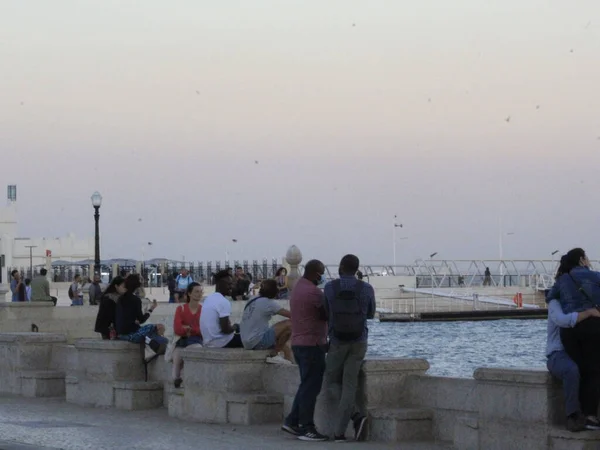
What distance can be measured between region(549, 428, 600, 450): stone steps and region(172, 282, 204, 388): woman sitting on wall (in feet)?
18.4

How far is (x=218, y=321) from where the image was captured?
14.1m

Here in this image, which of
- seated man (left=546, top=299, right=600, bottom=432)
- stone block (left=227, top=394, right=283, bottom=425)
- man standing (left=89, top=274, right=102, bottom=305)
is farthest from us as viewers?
man standing (left=89, top=274, right=102, bottom=305)

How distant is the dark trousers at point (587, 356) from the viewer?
1009cm

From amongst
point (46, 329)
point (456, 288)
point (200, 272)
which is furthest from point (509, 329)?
point (46, 329)

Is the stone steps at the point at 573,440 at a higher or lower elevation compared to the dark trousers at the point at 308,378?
lower

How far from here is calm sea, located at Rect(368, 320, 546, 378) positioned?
47719 millimetres

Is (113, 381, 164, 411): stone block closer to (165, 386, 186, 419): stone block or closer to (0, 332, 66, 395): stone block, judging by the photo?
(165, 386, 186, 419): stone block

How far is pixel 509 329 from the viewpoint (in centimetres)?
7725

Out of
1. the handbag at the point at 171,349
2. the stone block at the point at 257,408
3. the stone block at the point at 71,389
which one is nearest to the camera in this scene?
the stone block at the point at 257,408

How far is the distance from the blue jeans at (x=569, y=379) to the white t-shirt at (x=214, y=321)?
4.86 metres

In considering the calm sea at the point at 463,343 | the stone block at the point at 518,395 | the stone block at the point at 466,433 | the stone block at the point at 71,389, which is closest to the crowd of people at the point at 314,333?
the stone block at the point at 466,433

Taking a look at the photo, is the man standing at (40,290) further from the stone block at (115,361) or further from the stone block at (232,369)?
the stone block at (232,369)

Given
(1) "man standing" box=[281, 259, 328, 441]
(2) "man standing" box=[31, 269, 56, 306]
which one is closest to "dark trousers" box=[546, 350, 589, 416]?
(1) "man standing" box=[281, 259, 328, 441]

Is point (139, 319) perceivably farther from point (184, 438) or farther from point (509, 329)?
point (509, 329)
